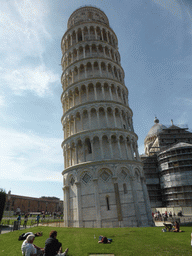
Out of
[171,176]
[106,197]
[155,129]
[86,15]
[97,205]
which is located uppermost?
[86,15]

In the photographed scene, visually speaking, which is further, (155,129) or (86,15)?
(155,129)

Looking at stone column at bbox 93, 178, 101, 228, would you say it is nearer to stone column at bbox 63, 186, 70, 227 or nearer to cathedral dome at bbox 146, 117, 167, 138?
stone column at bbox 63, 186, 70, 227

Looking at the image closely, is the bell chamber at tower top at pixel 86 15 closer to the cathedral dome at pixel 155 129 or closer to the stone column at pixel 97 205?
the stone column at pixel 97 205

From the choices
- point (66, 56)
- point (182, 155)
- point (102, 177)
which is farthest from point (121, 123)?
point (182, 155)

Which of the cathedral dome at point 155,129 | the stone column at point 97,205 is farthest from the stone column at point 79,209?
the cathedral dome at point 155,129

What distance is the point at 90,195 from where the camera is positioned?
981 inches

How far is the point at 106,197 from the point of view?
80.1 ft

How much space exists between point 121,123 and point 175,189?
27.2 meters

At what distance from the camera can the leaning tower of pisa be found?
24.3 m

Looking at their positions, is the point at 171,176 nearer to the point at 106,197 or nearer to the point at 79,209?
the point at 106,197

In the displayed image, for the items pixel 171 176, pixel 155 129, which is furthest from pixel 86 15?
pixel 155 129

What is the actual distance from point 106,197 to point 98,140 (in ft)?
27.4

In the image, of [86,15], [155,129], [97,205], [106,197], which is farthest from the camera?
[155,129]

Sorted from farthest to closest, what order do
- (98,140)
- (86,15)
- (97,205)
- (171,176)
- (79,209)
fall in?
(171,176) → (86,15) → (98,140) → (79,209) → (97,205)
